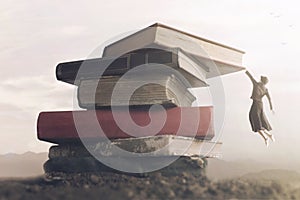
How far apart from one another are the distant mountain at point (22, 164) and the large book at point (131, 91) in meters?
0.14

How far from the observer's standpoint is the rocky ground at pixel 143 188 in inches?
35.3

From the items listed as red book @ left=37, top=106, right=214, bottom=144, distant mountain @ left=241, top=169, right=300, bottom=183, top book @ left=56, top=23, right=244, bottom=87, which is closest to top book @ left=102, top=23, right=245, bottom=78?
top book @ left=56, top=23, right=244, bottom=87

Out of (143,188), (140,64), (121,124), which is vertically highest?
(140,64)

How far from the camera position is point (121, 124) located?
1115mm

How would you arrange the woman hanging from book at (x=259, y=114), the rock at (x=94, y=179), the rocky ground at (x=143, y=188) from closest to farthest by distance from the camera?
the rocky ground at (x=143, y=188) < the rock at (x=94, y=179) < the woman hanging from book at (x=259, y=114)

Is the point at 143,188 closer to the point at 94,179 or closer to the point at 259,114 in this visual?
the point at 94,179

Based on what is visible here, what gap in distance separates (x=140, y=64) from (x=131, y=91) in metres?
0.06

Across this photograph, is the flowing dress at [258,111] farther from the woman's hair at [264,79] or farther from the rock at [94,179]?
the rock at [94,179]

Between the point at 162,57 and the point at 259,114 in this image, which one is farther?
the point at 259,114

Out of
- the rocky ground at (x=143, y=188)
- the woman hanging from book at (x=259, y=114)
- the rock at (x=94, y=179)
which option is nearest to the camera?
the rocky ground at (x=143, y=188)

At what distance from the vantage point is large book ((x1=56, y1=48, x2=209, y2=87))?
1.08 meters

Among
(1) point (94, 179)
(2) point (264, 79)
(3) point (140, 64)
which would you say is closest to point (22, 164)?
(1) point (94, 179)

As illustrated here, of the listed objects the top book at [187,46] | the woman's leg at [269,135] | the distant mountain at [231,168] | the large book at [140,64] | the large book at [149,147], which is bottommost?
the distant mountain at [231,168]

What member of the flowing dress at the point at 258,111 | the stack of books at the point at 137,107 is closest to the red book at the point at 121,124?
the stack of books at the point at 137,107
